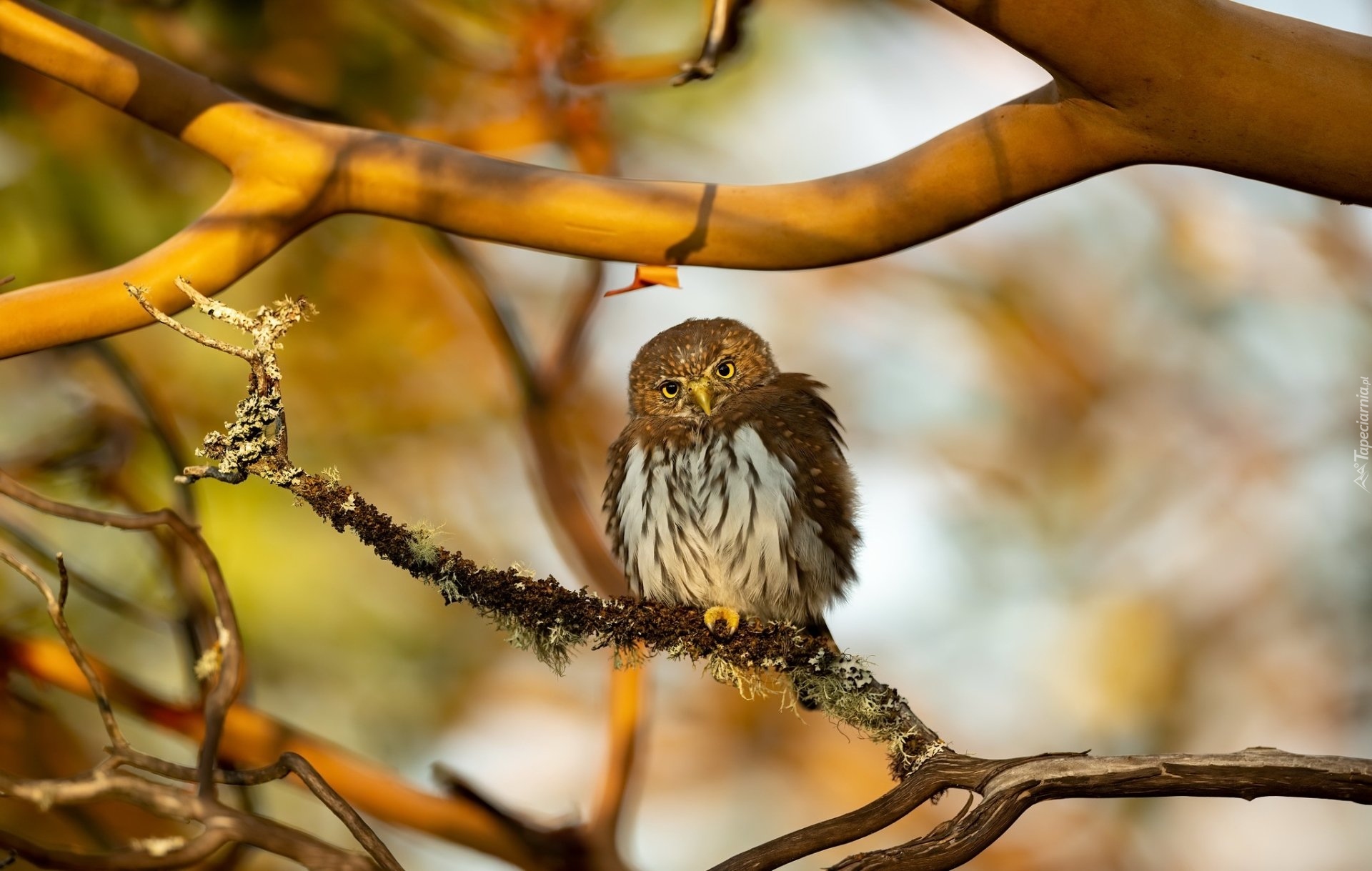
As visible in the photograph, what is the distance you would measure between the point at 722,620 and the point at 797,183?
A: 99 centimetres

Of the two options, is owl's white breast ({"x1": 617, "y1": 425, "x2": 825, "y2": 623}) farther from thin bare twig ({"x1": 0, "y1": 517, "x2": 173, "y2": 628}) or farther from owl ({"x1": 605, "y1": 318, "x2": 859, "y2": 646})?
thin bare twig ({"x1": 0, "y1": 517, "x2": 173, "y2": 628})

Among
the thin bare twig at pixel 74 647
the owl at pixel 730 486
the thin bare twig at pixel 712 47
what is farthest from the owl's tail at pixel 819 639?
the thin bare twig at pixel 74 647

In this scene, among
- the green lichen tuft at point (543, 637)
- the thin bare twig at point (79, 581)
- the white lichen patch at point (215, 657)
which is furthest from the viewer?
the thin bare twig at point (79, 581)

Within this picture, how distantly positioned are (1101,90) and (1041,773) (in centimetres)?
118

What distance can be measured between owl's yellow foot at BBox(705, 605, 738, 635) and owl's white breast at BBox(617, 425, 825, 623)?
89mm

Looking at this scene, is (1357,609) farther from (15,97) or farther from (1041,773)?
(15,97)

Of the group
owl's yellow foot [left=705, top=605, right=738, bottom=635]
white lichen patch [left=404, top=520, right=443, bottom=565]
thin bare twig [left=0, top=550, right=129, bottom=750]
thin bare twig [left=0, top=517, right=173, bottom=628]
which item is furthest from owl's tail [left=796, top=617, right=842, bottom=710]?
thin bare twig [left=0, top=517, right=173, bottom=628]

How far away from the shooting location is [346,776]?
4.42m

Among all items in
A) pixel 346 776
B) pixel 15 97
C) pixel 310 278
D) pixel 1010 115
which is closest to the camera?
pixel 1010 115

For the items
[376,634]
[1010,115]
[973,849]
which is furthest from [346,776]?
[1010,115]

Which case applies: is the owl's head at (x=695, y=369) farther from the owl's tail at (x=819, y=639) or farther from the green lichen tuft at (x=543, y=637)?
the green lichen tuft at (x=543, y=637)

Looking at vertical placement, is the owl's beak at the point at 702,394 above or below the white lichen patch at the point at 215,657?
above

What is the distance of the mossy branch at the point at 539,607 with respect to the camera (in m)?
1.96

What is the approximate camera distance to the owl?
2.87 metres
